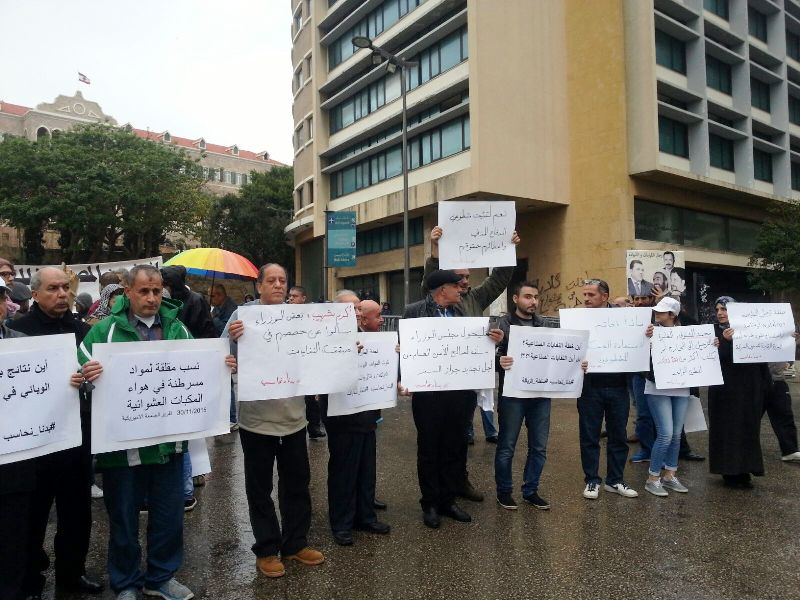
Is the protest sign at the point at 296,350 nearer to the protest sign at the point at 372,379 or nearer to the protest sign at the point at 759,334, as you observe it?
the protest sign at the point at 372,379

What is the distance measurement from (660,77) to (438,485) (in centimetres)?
2311

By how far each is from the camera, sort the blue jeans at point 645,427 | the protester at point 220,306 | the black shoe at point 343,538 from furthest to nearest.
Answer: the protester at point 220,306, the blue jeans at point 645,427, the black shoe at point 343,538

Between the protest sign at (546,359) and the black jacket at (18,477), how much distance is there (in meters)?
3.37

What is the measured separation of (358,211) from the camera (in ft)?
97.9

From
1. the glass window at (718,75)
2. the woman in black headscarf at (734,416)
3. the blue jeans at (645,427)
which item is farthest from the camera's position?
the glass window at (718,75)

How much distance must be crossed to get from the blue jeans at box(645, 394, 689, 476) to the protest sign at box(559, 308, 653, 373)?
0.47 metres

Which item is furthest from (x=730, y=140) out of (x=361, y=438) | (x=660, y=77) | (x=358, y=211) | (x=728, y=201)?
(x=361, y=438)

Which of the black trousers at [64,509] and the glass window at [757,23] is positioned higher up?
the glass window at [757,23]

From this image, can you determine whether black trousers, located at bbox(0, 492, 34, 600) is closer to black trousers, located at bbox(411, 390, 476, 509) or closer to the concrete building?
black trousers, located at bbox(411, 390, 476, 509)

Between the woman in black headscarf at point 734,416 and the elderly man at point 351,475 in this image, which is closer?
the elderly man at point 351,475

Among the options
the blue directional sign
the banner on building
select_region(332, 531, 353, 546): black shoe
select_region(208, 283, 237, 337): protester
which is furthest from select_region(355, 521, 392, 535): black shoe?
the blue directional sign

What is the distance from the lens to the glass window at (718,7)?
2558cm

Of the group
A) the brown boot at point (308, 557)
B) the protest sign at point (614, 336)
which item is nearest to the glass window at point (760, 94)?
the protest sign at point (614, 336)

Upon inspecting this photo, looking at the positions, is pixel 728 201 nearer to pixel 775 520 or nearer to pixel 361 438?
pixel 775 520
